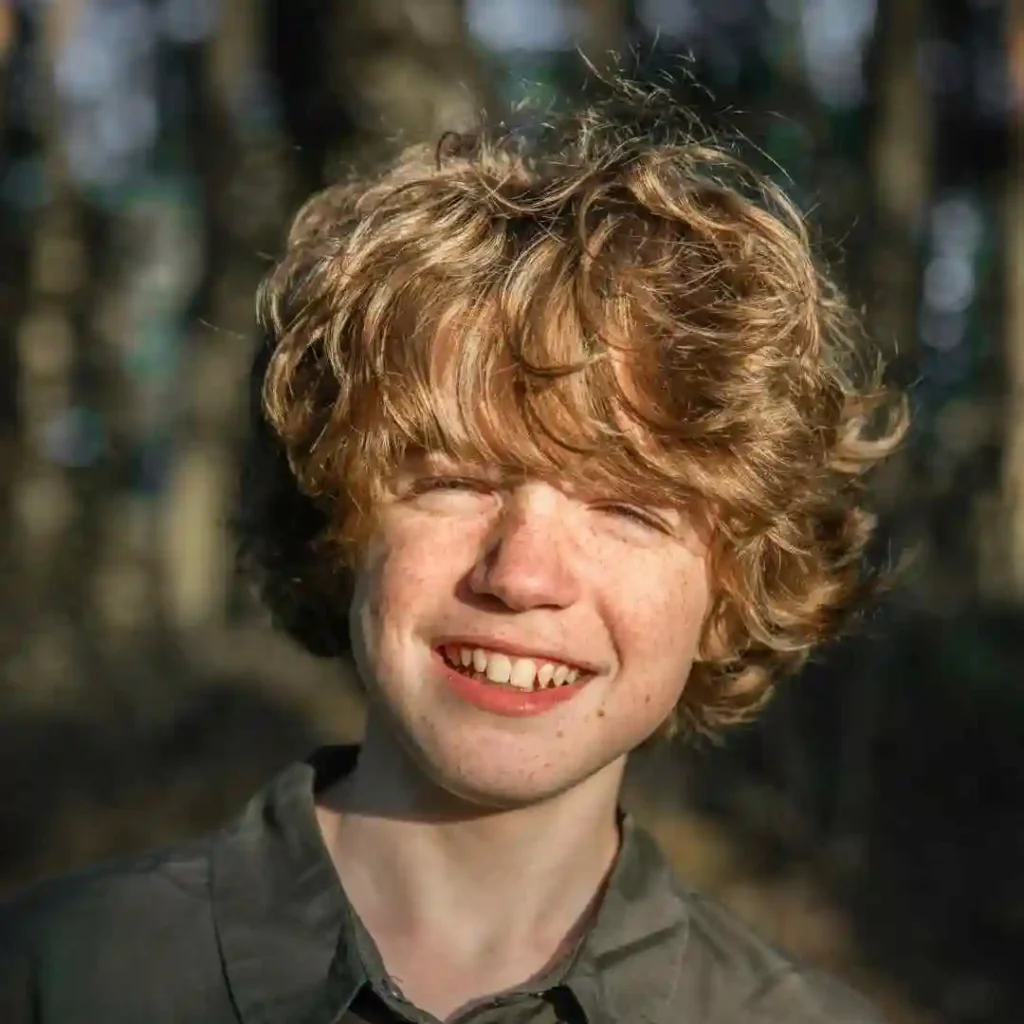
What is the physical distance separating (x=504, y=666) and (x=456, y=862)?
253mm

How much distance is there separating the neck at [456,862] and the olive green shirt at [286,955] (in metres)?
0.06

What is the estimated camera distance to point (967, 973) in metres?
4.11

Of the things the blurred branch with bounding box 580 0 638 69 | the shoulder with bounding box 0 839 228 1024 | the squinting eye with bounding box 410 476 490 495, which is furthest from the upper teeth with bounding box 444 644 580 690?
the blurred branch with bounding box 580 0 638 69

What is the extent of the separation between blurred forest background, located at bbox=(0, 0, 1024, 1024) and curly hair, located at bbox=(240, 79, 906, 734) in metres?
1.61

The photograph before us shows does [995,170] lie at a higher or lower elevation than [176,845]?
higher

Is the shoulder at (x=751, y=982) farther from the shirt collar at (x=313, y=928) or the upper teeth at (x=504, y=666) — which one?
the upper teeth at (x=504, y=666)

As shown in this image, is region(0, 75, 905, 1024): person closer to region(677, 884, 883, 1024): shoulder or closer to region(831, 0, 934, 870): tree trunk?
region(677, 884, 883, 1024): shoulder

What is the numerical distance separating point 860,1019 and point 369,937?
57 centimetres

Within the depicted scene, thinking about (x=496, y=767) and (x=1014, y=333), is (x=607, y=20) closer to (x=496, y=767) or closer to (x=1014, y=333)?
(x=1014, y=333)

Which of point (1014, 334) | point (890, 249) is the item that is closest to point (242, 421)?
point (890, 249)

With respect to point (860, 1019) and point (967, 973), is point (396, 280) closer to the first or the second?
point (860, 1019)

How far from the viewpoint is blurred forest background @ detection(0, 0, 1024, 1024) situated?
4527 millimetres

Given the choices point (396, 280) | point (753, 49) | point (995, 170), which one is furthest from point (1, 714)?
point (396, 280)

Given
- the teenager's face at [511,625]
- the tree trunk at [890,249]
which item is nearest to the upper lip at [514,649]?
the teenager's face at [511,625]
